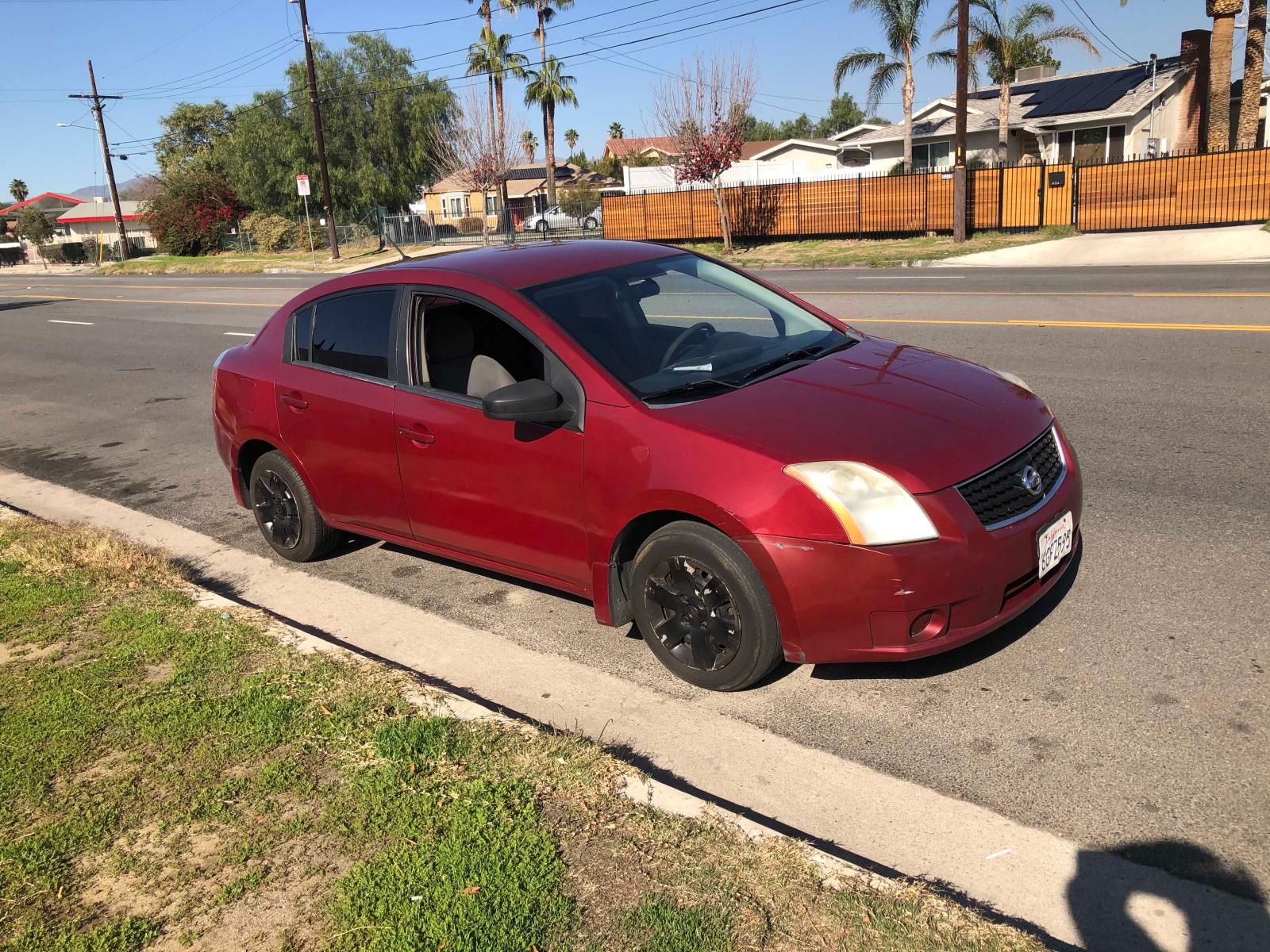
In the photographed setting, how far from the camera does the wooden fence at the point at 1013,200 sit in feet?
81.9

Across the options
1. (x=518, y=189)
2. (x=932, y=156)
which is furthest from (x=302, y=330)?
(x=518, y=189)

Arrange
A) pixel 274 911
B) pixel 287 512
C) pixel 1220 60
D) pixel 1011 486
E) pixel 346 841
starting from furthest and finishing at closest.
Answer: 1. pixel 1220 60
2. pixel 287 512
3. pixel 1011 486
4. pixel 346 841
5. pixel 274 911

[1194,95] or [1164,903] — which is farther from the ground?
[1194,95]

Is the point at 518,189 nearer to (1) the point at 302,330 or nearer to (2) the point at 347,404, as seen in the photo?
(1) the point at 302,330

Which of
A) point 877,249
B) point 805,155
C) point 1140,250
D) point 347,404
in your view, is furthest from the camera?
point 805,155

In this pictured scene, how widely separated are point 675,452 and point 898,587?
3.07 feet

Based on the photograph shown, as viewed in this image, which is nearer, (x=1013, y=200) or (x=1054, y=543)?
(x=1054, y=543)

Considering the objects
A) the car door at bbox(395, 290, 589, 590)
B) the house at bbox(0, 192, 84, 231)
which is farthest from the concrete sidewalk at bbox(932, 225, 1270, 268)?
the house at bbox(0, 192, 84, 231)

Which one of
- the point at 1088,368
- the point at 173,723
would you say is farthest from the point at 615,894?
the point at 1088,368

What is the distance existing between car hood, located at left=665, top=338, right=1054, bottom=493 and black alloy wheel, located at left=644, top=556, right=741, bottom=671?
1.80 ft

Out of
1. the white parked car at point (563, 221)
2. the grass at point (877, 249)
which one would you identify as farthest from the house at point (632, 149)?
the grass at point (877, 249)

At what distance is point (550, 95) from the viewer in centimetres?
5491

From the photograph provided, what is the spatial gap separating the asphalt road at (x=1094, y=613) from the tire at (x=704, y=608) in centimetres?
15

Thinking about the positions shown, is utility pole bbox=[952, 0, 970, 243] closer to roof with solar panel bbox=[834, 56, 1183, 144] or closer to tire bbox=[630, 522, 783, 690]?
roof with solar panel bbox=[834, 56, 1183, 144]
